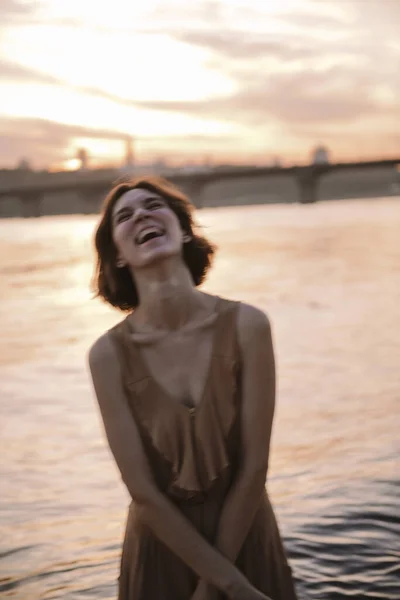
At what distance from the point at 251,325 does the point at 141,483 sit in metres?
0.50

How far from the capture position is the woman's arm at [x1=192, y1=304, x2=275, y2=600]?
2617mm

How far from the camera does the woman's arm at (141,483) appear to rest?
258cm

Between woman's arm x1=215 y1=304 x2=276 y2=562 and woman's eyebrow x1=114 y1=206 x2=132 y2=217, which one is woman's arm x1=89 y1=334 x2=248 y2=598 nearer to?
woman's arm x1=215 y1=304 x2=276 y2=562

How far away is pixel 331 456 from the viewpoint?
7.70m

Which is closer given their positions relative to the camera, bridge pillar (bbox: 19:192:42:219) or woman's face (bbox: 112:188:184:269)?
woman's face (bbox: 112:188:184:269)

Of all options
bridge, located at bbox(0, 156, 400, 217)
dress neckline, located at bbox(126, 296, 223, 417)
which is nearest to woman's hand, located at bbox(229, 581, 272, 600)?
dress neckline, located at bbox(126, 296, 223, 417)

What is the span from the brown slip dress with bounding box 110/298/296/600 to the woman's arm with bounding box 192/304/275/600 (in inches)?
1.2

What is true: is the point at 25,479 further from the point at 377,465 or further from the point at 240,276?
the point at 240,276

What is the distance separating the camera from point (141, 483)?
2.62 m

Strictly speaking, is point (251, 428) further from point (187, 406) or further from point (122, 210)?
point (122, 210)

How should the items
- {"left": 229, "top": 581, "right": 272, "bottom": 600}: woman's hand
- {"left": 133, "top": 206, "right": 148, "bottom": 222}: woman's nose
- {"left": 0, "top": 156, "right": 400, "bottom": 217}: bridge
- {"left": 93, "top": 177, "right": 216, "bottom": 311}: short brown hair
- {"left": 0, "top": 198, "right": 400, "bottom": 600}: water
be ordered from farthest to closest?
1. {"left": 0, "top": 156, "right": 400, "bottom": 217}: bridge
2. {"left": 0, "top": 198, "right": 400, "bottom": 600}: water
3. {"left": 93, "top": 177, "right": 216, "bottom": 311}: short brown hair
4. {"left": 133, "top": 206, "right": 148, "bottom": 222}: woman's nose
5. {"left": 229, "top": 581, "right": 272, "bottom": 600}: woman's hand

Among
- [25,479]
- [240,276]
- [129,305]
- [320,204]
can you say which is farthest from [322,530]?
[320,204]

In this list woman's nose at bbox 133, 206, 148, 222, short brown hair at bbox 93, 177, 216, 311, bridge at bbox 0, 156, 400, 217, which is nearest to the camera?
woman's nose at bbox 133, 206, 148, 222

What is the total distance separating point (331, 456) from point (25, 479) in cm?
229
